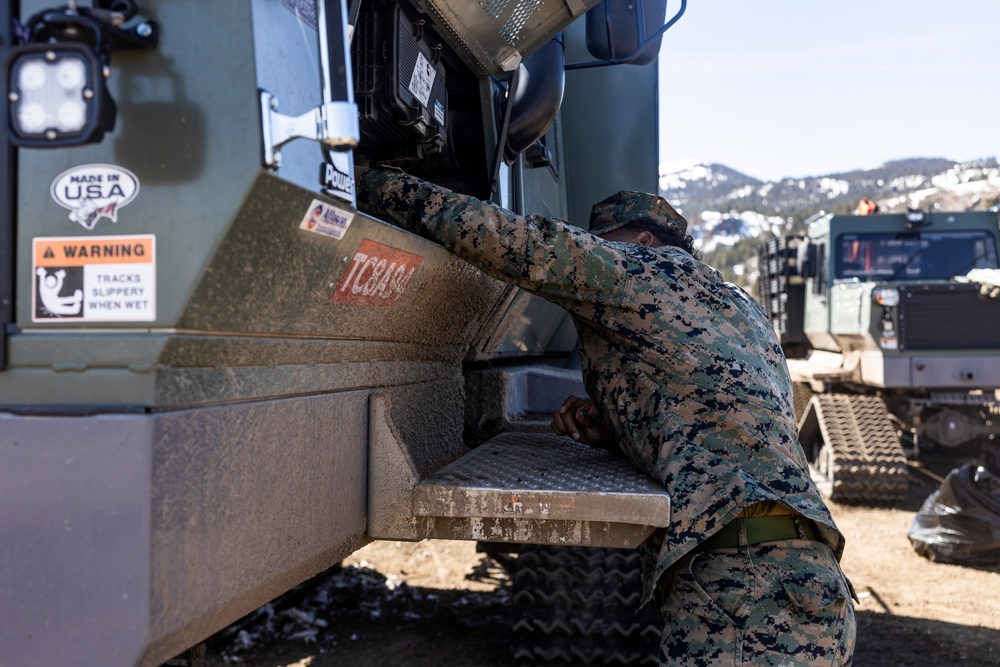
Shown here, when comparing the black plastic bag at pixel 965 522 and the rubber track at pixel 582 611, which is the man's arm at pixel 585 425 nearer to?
the rubber track at pixel 582 611

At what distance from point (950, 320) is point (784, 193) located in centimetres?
6986

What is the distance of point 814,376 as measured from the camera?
9000 millimetres

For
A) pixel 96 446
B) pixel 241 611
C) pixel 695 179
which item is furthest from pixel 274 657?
pixel 695 179

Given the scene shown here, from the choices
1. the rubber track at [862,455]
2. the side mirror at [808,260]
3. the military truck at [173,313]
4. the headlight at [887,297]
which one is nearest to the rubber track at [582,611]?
the military truck at [173,313]

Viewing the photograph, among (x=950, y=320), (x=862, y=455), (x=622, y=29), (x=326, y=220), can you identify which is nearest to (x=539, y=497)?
(x=326, y=220)

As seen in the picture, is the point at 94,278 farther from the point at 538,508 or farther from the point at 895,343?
the point at 895,343

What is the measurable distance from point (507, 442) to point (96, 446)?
1.58 m

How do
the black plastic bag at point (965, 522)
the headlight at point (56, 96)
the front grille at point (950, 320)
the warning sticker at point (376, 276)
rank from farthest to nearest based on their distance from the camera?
the front grille at point (950, 320)
the black plastic bag at point (965, 522)
the warning sticker at point (376, 276)
the headlight at point (56, 96)

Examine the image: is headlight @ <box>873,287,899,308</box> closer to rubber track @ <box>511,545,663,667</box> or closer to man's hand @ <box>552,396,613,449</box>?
rubber track @ <box>511,545,663,667</box>

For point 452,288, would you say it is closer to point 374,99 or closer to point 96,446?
point 374,99

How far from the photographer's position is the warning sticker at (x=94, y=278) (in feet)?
4.14

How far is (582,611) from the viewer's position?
3473mm

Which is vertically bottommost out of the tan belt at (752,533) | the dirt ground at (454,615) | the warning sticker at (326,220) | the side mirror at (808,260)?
the dirt ground at (454,615)

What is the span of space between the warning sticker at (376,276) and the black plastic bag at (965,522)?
5.30 meters
